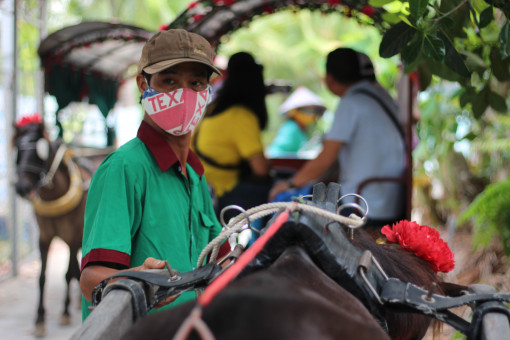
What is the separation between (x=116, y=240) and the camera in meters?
1.50

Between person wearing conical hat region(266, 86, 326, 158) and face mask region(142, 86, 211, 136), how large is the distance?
451 cm

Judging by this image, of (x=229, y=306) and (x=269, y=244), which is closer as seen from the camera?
(x=229, y=306)

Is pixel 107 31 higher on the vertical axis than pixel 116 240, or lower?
higher

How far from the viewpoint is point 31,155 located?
4.73 metres

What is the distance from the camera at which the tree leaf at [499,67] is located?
2203 mm

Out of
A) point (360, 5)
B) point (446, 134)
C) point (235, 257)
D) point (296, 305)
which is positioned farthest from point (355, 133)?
point (446, 134)

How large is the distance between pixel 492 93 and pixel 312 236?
1888 mm

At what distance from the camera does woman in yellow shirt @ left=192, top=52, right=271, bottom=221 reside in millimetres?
3941

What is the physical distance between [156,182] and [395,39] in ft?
2.91

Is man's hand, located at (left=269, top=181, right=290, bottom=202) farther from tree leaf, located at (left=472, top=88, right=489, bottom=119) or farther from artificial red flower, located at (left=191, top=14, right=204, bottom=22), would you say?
tree leaf, located at (left=472, top=88, right=489, bottom=119)

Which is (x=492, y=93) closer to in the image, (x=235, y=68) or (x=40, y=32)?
(x=235, y=68)

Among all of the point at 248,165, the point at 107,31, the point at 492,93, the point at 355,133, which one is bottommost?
the point at 248,165

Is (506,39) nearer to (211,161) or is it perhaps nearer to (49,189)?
(211,161)

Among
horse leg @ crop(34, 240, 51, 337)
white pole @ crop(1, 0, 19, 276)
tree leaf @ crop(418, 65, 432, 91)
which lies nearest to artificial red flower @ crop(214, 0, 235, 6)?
tree leaf @ crop(418, 65, 432, 91)
